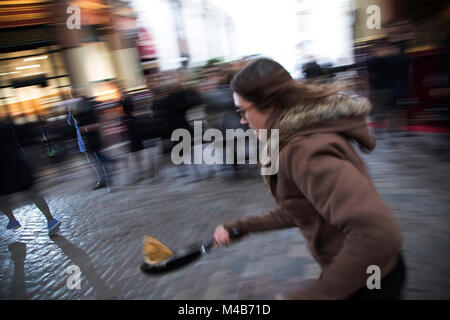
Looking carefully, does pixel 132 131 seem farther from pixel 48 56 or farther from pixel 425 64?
pixel 48 56

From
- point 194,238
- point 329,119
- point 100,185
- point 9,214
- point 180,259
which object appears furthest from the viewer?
point 100,185

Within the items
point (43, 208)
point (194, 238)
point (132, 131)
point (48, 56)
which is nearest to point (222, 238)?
point (194, 238)

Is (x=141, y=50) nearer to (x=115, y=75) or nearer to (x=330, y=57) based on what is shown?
(x=115, y=75)

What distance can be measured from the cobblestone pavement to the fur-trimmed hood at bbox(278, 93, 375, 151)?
57 cm

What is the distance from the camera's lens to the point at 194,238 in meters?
3.58

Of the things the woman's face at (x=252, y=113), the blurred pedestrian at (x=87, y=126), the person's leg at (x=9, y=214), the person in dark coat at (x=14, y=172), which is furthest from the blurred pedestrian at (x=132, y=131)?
the woman's face at (x=252, y=113)

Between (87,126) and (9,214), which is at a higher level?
(87,126)

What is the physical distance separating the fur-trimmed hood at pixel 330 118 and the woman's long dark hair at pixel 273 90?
1.6 inches

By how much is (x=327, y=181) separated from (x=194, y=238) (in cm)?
288

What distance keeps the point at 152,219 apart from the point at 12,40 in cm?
933

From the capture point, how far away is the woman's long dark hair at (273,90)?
3.76ft

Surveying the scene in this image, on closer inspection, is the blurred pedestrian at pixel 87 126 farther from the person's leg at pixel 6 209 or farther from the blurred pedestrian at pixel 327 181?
the blurred pedestrian at pixel 327 181

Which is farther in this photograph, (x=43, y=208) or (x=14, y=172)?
(x=43, y=208)
